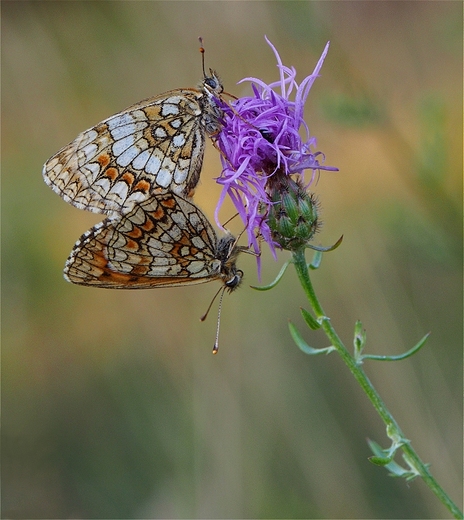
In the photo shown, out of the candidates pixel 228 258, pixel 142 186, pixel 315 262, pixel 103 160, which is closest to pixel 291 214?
pixel 315 262

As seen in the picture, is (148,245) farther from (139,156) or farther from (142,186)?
(139,156)

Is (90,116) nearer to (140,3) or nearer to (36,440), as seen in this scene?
(140,3)

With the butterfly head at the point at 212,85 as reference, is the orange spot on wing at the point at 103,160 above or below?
below

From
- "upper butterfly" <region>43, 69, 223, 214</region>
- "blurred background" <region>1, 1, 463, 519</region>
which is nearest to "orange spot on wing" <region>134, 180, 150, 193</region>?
"upper butterfly" <region>43, 69, 223, 214</region>

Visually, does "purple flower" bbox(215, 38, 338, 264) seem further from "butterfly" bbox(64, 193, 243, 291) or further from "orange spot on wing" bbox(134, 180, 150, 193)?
"orange spot on wing" bbox(134, 180, 150, 193)

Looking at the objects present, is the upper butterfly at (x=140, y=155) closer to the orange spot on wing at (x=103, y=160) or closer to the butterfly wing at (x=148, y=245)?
the orange spot on wing at (x=103, y=160)

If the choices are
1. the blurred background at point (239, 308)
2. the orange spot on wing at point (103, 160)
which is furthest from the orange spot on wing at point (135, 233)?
the blurred background at point (239, 308)
